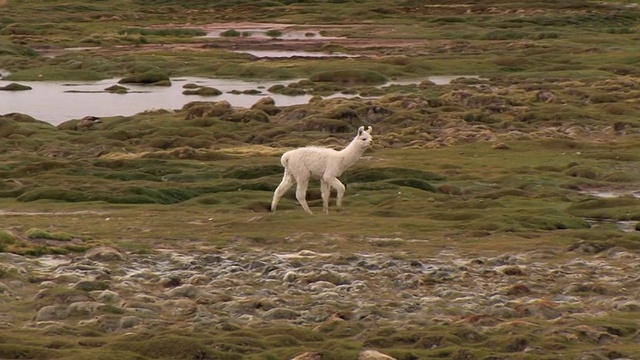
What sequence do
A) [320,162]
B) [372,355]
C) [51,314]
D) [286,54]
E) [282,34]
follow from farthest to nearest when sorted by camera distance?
[282,34] → [286,54] → [320,162] → [51,314] → [372,355]

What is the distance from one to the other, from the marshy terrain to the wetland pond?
0.75m

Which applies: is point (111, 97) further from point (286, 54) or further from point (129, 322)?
point (129, 322)

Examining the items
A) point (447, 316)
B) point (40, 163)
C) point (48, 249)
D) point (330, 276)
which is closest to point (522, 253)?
point (330, 276)

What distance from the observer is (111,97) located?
70.3m

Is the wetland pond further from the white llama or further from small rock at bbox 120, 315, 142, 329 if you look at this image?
small rock at bbox 120, 315, 142, 329

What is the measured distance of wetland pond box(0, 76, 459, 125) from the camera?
6331cm

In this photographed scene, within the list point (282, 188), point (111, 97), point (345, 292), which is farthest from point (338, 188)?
point (111, 97)

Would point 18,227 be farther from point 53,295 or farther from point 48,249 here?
point 53,295

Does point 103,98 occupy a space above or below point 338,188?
below

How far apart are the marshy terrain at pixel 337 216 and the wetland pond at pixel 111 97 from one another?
752 millimetres

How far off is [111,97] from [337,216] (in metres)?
38.5

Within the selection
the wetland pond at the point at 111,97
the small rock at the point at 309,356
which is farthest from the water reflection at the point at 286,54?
the small rock at the point at 309,356

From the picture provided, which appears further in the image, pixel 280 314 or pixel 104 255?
pixel 104 255

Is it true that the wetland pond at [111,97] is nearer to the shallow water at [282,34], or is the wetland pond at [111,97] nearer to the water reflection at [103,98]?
the water reflection at [103,98]
